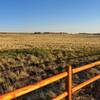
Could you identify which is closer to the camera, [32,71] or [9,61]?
[32,71]

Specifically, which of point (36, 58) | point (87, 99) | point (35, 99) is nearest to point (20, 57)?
point (36, 58)

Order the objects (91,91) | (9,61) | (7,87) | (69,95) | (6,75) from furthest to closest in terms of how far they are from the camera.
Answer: (9,61) < (6,75) < (7,87) < (91,91) < (69,95)

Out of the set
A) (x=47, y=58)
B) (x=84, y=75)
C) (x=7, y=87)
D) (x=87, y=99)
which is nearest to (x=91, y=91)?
(x=87, y=99)

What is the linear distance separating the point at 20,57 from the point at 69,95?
15807 mm

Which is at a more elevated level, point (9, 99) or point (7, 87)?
point (9, 99)

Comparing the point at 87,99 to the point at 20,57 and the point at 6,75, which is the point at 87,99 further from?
the point at 20,57

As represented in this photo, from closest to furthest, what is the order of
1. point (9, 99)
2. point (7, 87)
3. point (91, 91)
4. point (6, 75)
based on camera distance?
1. point (9, 99)
2. point (91, 91)
3. point (7, 87)
4. point (6, 75)

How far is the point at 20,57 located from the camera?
22016 millimetres

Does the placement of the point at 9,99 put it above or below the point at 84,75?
above

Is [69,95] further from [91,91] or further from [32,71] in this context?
[32,71]

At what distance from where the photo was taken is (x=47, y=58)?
21953 mm

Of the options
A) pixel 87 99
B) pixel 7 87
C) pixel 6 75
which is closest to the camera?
pixel 87 99

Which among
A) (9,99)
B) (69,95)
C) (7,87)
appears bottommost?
(7,87)

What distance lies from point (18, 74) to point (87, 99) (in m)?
6.84
